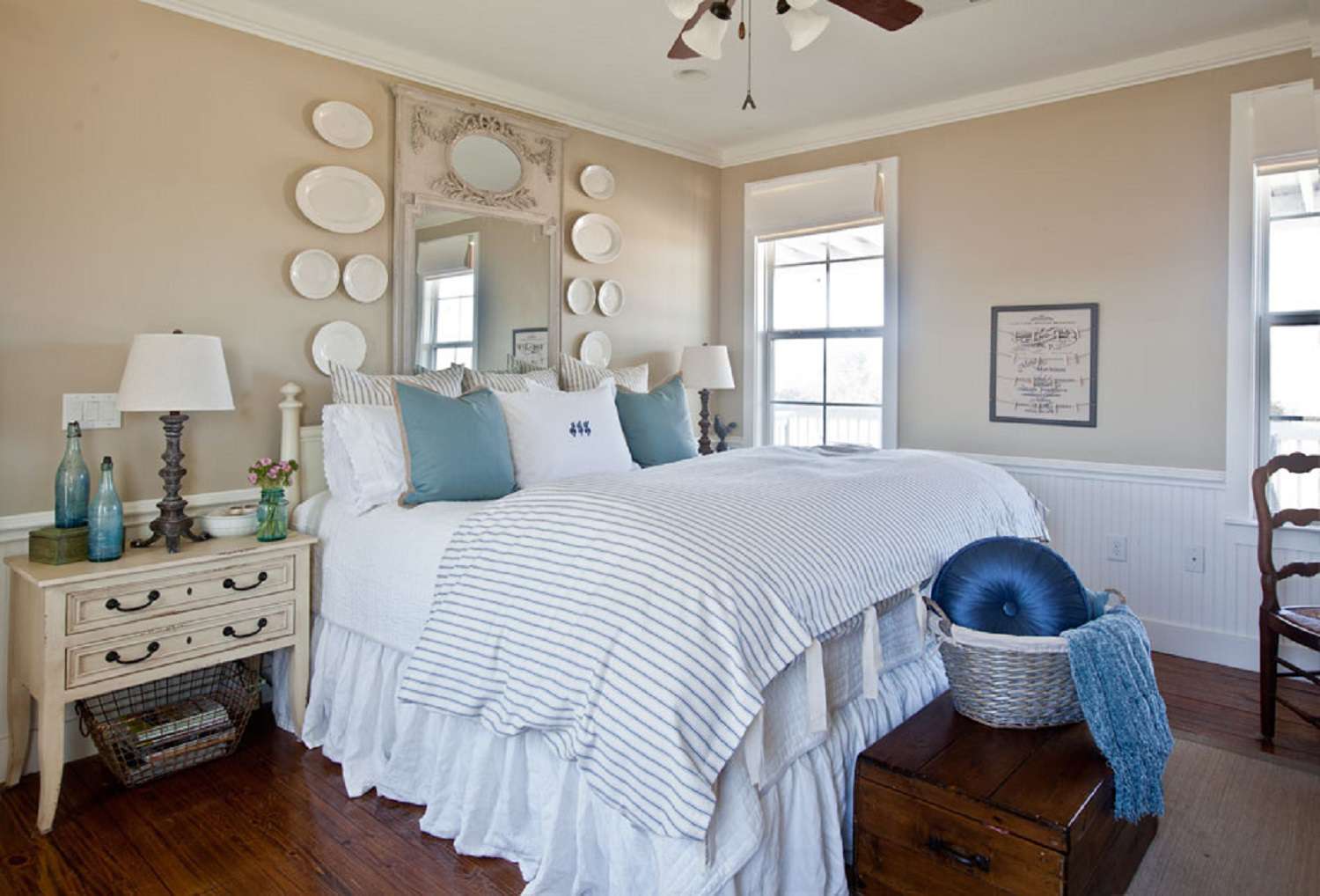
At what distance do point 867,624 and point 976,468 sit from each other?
49.8 inches

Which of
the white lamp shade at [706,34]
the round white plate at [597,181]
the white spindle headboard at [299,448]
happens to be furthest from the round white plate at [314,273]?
the white lamp shade at [706,34]

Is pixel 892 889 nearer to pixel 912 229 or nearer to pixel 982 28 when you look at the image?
pixel 982 28

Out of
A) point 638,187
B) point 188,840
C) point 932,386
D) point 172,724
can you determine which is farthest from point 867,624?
point 638,187

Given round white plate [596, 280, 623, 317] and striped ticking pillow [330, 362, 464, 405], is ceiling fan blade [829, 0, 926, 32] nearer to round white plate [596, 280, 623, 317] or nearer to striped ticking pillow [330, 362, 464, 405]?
striped ticking pillow [330, 362, 464, 405]

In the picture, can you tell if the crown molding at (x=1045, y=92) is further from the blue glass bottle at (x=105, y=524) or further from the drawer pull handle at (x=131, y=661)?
the drawer pull handle at (x=131, y=661)

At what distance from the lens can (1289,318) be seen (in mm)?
3379

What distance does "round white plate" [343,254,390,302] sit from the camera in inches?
131

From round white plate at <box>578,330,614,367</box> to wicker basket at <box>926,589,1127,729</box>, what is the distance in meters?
2.68

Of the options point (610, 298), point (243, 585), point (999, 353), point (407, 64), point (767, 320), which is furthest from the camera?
point (767, 320)

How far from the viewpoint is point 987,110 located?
4.07 meters

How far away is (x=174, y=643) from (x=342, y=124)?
6.82 feet

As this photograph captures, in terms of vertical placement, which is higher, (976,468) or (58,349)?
(58,349)

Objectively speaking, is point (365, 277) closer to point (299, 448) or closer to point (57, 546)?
point (299, 448)

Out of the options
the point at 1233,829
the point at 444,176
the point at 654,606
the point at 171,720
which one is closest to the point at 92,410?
the point at 171,720
